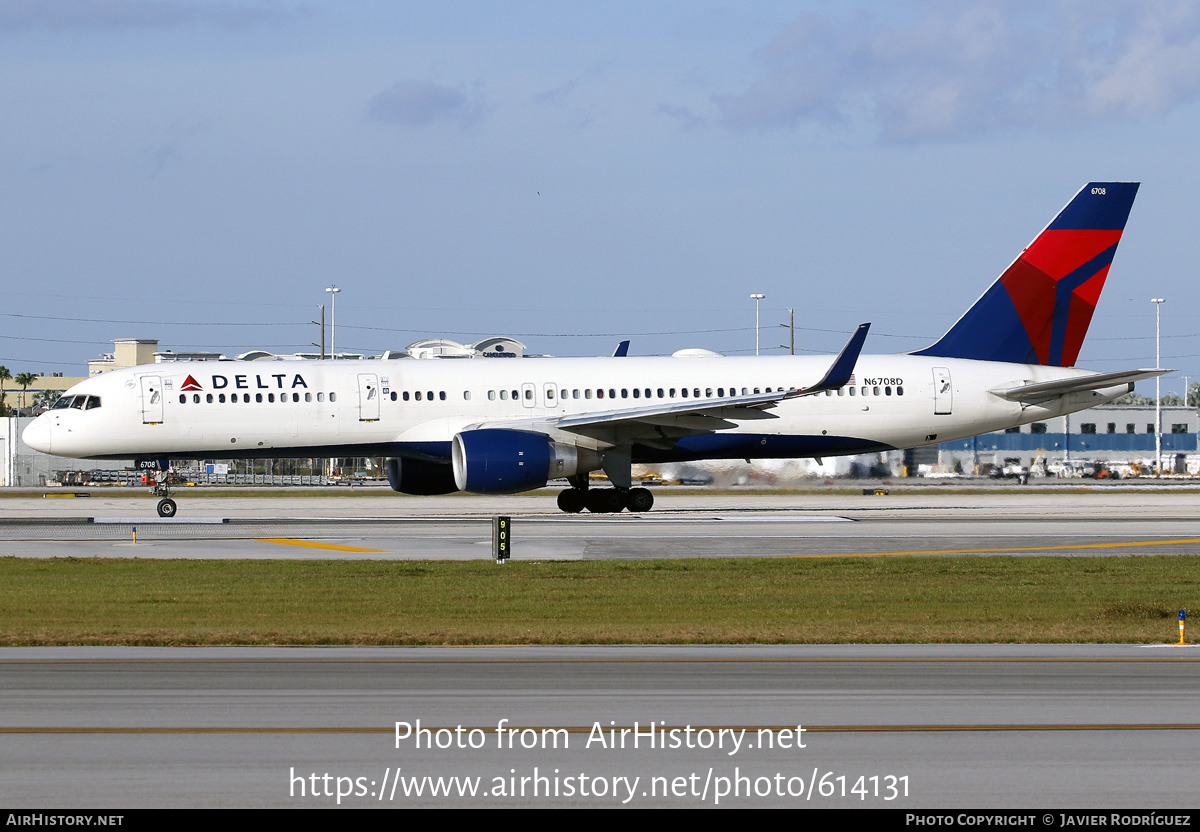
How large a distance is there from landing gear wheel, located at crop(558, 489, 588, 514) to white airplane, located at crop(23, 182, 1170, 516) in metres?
0.05

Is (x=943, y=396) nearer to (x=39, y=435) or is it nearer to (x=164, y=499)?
(x=164, y=499)

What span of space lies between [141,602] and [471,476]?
14400 mm

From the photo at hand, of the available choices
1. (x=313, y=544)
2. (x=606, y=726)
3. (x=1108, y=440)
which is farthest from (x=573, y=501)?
(x=1108, y=440)

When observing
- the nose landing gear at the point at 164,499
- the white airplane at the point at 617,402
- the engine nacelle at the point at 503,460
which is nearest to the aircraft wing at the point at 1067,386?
the white airplane at the point at 617,402

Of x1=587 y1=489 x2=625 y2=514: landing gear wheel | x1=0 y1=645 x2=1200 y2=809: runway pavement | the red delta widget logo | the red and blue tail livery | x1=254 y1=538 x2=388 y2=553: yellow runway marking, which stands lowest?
x1=0 y1=645 x2=1200 y2=809: runway pavement

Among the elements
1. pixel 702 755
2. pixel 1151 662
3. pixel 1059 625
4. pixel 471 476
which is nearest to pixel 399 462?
pixel 471 476

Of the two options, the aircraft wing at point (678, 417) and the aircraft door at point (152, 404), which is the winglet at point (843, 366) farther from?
the aircraft door at point (152, 404)

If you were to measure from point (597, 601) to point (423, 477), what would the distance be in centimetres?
1989

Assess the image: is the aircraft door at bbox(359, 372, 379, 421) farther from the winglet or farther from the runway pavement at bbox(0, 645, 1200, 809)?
the runway pavement at bbox(0, 645, 1200, 809)

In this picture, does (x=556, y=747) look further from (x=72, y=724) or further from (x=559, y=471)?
(x=559, y=471)

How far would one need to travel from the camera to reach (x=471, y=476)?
3177 cm

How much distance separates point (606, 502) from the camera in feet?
119

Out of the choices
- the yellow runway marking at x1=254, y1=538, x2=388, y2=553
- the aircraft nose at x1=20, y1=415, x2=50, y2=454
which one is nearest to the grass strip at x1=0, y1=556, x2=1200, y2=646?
the yellow runway marking at x1=254, y1=538, x2=388, y2=553

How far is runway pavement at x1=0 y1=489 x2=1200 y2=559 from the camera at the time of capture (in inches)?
997
